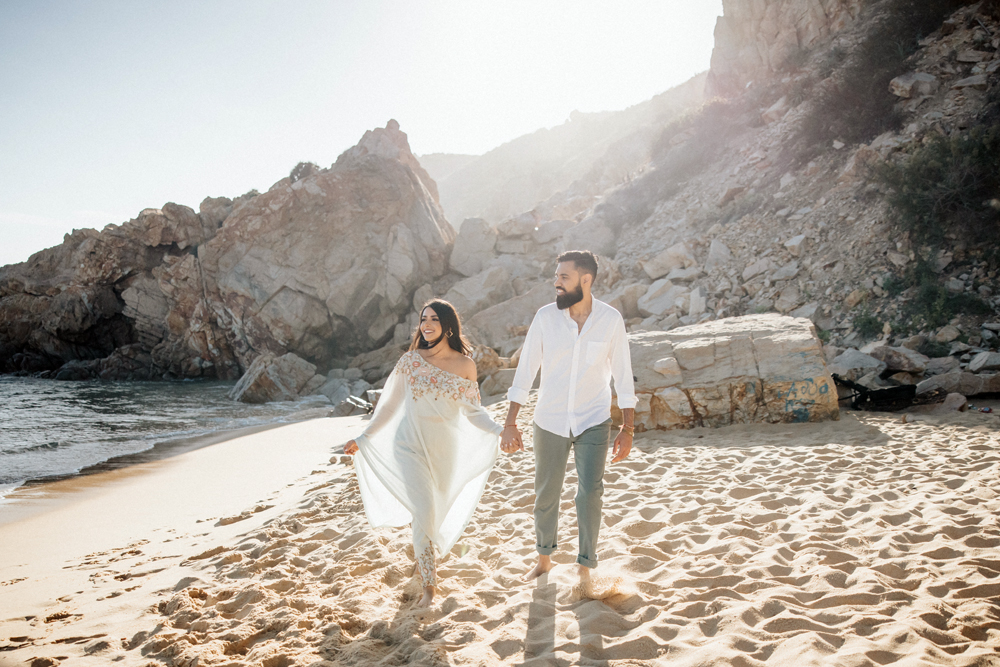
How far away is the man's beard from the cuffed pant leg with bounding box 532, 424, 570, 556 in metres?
0.73

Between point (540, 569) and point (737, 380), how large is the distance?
4.69m

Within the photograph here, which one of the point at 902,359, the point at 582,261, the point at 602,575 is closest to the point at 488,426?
the point at 602,575

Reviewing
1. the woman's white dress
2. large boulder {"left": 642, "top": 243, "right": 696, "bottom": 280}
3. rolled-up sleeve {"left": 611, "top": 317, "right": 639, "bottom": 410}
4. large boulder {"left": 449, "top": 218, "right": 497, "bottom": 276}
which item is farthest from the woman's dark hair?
large boulder {"left": 449, "top": 218, "right": 497, "bottom": 276}

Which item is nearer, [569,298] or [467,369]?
[569,298]

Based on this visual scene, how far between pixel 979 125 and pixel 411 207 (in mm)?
20306

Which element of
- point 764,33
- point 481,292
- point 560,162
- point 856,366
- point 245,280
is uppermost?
point 560,162

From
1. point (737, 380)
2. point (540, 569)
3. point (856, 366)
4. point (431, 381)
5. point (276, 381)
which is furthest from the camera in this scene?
point (276, 381)

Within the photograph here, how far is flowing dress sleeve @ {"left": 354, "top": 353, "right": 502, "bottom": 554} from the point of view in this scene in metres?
3.12

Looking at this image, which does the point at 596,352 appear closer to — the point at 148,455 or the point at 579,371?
the point at 579,371

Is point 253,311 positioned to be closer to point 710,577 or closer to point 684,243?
point 684,243

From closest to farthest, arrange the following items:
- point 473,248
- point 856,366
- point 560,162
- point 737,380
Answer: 1. point 737,380
2. point 856,366
3. point 473,248
4. point 560,162

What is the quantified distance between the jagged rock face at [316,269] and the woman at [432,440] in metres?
19.4

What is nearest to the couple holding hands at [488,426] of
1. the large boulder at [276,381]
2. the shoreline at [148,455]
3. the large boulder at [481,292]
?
the shoreline at [148,455]

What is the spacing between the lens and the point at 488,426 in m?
3.23
